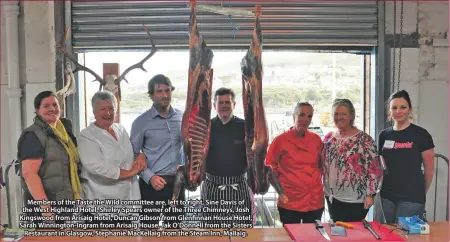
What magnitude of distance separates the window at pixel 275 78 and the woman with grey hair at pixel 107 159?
49.5 inches

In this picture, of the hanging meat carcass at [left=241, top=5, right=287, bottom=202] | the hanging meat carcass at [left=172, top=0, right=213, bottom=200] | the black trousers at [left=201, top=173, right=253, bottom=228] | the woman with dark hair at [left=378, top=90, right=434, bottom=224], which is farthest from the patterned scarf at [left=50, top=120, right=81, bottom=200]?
the woman with dark hair at [left=378, top=90, right=434, bottom=224]

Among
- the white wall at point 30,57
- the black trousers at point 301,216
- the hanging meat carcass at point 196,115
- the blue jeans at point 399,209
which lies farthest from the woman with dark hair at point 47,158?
the blue jeans at point 399,209

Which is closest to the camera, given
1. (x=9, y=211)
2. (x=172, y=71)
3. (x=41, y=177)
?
(x=41, y=177)

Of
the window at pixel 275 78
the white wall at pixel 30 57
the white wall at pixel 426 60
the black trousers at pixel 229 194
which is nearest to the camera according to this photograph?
the black trousers at pixel 229 194

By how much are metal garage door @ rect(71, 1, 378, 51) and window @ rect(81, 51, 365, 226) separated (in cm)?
16

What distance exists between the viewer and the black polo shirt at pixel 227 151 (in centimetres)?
260

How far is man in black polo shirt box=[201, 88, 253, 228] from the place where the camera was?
258 cm

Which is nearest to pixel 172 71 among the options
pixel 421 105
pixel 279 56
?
pixel 279 56

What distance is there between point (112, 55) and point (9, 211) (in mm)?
1592

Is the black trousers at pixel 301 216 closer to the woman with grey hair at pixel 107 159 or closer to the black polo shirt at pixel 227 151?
the black polo shirt at pixel 227 151

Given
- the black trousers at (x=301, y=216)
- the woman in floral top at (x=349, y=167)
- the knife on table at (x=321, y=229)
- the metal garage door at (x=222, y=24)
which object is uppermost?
the metal garage door at (x=222, y=24)

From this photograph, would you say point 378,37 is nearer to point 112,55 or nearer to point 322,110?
point 322,110

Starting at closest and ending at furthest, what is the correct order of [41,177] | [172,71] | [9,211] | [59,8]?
[41,177] → [9,211] → [59,8] → [172,71]

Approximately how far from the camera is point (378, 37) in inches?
140
